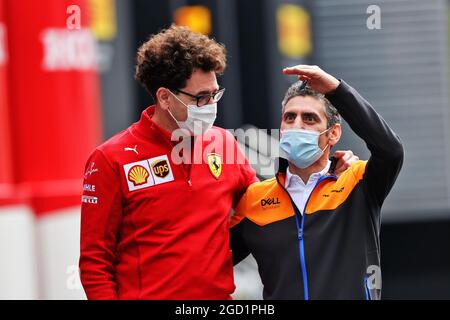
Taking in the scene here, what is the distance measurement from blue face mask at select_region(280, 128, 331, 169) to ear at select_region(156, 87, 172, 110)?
17.6 inches

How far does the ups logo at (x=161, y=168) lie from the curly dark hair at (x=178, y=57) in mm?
287

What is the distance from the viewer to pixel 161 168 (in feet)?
13.0

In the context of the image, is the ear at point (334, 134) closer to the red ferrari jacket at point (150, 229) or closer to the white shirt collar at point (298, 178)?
the white shirt collar at point (298, 178)

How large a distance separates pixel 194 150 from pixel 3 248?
2244mm

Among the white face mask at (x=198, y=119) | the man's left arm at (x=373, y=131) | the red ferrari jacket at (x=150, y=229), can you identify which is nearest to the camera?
the man's left arm at (x=373, y=131)

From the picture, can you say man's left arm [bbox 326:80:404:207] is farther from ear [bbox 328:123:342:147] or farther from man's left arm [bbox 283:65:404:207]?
ear [bbox 328:123:342:147]

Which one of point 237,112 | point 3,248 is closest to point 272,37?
point 237,112

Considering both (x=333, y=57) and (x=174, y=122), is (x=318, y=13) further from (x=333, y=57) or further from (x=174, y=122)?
(x=174, y=122)

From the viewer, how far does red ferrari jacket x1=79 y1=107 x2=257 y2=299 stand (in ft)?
12.7

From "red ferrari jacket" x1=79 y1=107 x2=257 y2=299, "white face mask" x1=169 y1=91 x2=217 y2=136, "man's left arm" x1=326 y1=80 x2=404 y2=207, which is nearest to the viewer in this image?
"man's left arm" x1=326 y1=80 x2=404 y2=207

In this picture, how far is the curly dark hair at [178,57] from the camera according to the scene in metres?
3.96

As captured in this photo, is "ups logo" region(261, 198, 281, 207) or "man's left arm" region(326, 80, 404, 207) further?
"ups logo" region(261, 198, 281, 207)

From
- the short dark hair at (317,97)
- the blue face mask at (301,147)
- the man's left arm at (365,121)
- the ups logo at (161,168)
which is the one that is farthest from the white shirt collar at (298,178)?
the ups logo at (161,168)

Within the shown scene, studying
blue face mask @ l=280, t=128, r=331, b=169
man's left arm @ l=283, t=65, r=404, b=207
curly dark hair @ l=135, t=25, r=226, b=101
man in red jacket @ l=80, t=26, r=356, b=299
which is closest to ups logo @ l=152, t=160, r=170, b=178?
man in red jacket @ l=80, t=26, r=356, b=299
